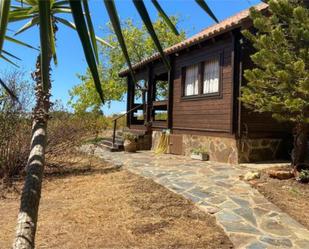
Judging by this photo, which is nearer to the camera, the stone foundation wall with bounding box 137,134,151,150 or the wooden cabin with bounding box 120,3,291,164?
the wooden cabin with bounding box 120,3,291,164

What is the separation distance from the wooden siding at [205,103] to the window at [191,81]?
0.21 m

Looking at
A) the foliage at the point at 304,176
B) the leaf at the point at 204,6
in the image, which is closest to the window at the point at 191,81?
the foliage at the point at 304,176

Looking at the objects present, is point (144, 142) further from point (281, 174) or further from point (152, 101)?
point (281, 174)

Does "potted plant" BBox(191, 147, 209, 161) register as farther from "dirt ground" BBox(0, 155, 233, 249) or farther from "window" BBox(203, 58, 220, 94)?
"dirt ground" BBox(0, 155, 233, 249)

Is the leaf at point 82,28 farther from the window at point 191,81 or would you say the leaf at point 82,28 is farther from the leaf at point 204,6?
the window at point 191,81

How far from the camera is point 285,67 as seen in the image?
7855mm

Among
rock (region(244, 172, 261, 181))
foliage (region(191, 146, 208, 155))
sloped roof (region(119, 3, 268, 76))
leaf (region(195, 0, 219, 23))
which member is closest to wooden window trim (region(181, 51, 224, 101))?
sloped roof (region(119, 3, 268, 76))

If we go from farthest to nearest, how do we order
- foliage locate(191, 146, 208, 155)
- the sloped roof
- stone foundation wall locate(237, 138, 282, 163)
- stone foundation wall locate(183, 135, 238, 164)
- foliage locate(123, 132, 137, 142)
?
foliage locate(123, 132, 137, 142), foliage locate(191, 146, 208, 155), stone foundation wall locate(183, 135, 238, 164), stone foundation wall locate(237, 138, 282, 163), the sloped roof

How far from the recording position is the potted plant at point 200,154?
11836mm

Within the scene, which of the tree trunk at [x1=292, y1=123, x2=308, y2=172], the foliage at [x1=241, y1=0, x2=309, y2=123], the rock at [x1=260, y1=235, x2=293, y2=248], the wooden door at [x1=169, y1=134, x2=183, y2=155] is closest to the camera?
the rock at [x1=260, y1=235, x2=293, y2=248]

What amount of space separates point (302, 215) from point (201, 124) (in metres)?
6.48

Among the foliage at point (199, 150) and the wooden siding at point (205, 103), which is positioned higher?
the wooden siding at point (205, 103)

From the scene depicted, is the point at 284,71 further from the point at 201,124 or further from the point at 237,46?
the point at 201,124

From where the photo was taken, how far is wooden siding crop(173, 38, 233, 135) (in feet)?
36.2
